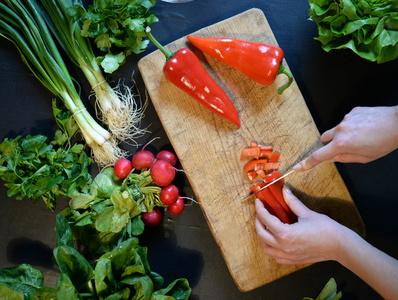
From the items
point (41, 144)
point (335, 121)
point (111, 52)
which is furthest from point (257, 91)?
point (41, 144)

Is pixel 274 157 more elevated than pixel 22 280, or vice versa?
pixel 22 280

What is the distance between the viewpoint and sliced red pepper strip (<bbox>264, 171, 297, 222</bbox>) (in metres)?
1.70

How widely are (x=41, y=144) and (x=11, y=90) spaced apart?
1.65ft

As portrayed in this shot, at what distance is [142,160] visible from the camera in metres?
1.81

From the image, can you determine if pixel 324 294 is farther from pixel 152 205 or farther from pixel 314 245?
pixel 152 205

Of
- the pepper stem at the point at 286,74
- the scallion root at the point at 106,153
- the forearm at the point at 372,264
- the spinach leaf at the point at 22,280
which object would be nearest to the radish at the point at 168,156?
the scallion root at the point at 106,153

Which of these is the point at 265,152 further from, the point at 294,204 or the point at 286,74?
the point at 286,74

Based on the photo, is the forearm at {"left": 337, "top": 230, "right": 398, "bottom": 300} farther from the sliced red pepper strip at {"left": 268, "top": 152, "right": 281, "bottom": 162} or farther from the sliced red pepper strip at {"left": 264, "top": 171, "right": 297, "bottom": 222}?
the sliced red pepper strip at {"left": 268, "top": 152, "right": 281, "bottom": 162}

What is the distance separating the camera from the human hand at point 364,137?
1493 mm

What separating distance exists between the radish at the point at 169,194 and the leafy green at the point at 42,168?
0.41 meters

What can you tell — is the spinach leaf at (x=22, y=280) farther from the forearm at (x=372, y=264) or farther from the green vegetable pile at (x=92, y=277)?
the forearm at (x=372, y=264)

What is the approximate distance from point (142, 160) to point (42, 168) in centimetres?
48

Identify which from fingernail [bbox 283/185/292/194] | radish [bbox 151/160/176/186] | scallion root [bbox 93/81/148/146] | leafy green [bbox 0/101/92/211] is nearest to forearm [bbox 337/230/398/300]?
fingernail [bbox 283/185/292/194]

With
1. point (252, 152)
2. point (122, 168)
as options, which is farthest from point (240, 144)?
point (122, 168)
